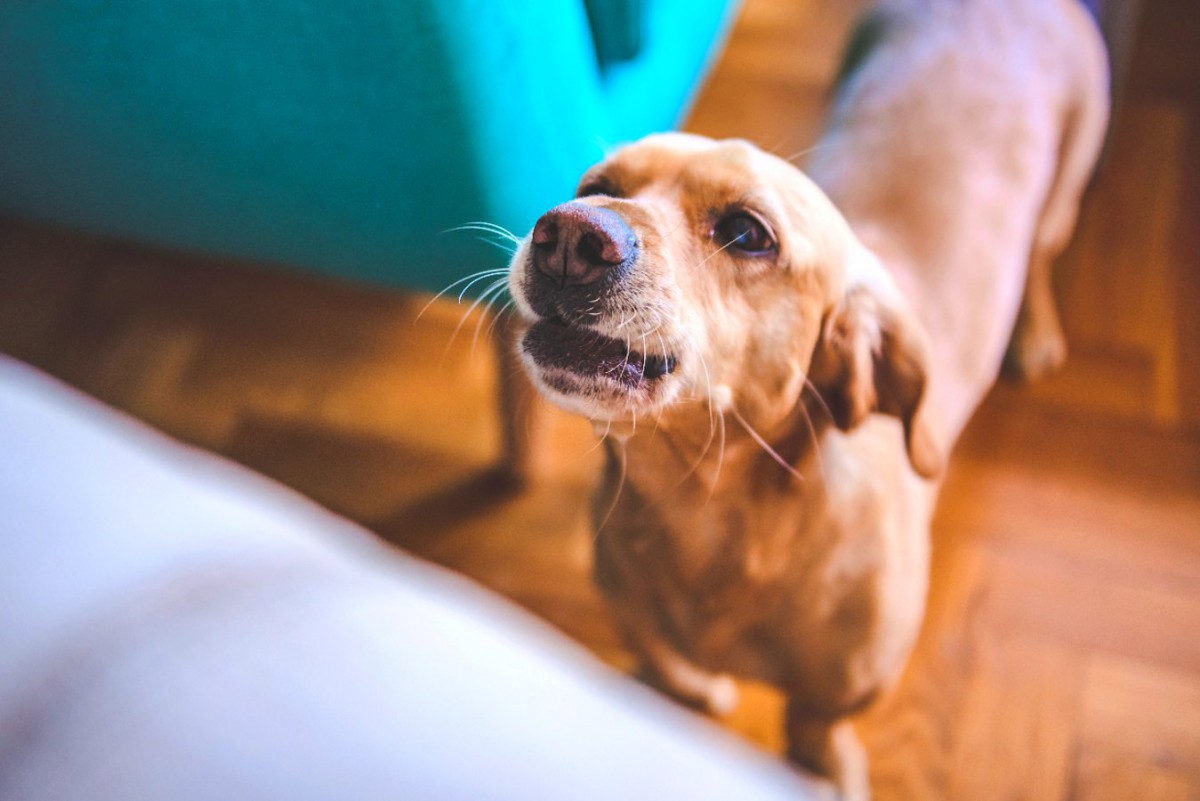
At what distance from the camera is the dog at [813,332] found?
0.56 metres

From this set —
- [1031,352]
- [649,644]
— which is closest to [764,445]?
[649,644]

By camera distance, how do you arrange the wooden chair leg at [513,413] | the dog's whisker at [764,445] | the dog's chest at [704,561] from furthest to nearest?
the wooden chair leg at [513,413] < the dog's chest at [704,561] < the dog's whisker at [764,445]

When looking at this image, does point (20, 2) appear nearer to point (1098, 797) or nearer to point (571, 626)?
point (571, 626)

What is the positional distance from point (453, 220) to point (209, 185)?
0.30m

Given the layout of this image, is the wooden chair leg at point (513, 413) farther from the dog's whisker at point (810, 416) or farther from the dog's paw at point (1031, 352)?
the dog's paw at point (1031, 352)

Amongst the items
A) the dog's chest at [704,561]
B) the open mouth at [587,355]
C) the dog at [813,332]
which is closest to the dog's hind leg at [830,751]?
the dog at [813,332]

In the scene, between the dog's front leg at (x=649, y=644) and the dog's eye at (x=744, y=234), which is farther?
the dog's front leg at (x=649, y=644)

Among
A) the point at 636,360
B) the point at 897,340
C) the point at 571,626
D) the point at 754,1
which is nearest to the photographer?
the point at 636,360

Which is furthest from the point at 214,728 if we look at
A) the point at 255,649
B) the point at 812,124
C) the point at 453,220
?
the point at 812,124

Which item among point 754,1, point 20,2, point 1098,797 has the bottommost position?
point 1098,797

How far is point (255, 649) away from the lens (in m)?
0.35

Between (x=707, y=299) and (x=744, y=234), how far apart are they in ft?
0.18

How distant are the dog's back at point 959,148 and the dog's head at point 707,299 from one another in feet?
0.72

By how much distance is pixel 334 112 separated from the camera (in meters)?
0.71
